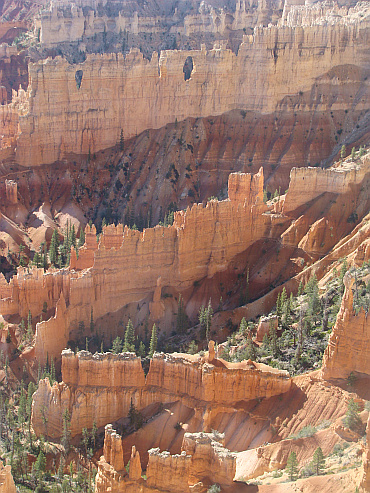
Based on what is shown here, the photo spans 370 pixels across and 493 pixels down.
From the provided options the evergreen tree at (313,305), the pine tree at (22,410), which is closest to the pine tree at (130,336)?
the pine tree at (22,410)

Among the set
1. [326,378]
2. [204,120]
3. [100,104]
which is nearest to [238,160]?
[204,120]

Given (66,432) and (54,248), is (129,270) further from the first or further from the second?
(66,432)

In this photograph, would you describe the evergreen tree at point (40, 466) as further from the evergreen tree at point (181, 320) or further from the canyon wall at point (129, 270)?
the evergreen tree at point (181, 320)

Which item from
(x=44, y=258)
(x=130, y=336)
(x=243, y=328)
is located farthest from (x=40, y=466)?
(x=44, y=258)

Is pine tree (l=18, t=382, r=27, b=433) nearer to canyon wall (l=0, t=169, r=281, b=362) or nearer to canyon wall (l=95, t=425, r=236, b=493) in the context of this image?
canyon wall (l=0, t=169, r=281, b=362)

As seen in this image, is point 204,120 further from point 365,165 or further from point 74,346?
point 74,346

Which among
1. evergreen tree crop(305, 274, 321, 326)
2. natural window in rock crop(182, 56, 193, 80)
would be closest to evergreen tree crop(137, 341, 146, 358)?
evergreen tree crop(305, 274, 321, 326)
